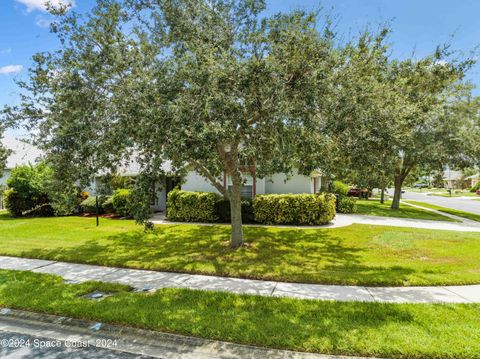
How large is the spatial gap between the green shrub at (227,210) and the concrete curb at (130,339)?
10.1 metres

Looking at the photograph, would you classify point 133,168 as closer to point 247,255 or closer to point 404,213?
point 247,255

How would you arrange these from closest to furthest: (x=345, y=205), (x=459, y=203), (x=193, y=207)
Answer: (x=193, y=207)
(x=345, y=205)
(x=459, y=203)

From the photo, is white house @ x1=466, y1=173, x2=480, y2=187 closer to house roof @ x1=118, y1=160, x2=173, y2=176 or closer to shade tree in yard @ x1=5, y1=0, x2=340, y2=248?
house roof @ x1=118, y1=160, x2=173, y2=176

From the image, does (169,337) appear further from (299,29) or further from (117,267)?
(299,29)

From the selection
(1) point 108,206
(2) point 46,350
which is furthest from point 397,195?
(2) point 46,350

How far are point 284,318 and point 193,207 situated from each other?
1072cm

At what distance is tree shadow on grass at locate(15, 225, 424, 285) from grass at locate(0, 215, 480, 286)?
0.02m

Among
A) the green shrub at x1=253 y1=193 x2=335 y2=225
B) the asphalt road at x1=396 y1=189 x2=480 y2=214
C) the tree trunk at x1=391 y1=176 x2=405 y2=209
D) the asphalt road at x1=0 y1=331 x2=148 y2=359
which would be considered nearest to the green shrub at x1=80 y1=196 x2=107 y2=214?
the green shrub at x1=253 y1=193 x2=335 y2=225

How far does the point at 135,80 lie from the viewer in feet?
22.2

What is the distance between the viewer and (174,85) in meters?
6.45

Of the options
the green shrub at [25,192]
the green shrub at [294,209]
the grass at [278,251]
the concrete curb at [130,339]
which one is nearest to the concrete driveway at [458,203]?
the green shrub at [294,209]

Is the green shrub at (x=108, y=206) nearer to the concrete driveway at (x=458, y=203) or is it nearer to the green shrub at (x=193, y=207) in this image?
the green shrub at (x=193, y=207)

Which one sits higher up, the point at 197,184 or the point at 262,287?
the point at 197,184

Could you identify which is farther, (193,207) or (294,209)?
(193,207)
